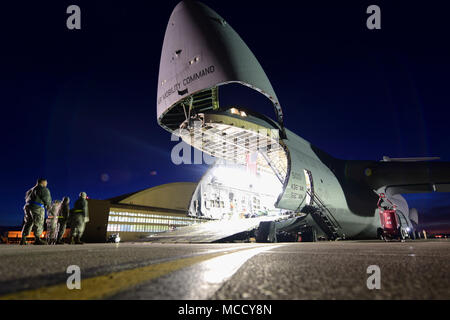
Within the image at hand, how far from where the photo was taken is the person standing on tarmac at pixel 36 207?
20.8 feet

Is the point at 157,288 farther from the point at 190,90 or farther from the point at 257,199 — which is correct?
the point at 257,199

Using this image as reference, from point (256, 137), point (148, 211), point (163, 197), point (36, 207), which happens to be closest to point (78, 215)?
A: point (36, 207)

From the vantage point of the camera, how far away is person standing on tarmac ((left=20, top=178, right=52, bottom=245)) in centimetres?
633

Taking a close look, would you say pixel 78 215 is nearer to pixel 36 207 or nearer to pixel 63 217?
pixel 63 217

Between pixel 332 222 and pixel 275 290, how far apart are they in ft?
46.5

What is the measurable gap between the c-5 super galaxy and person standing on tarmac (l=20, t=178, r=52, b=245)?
Answer: 269 inches

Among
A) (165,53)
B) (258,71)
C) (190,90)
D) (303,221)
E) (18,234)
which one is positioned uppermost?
(165,53)

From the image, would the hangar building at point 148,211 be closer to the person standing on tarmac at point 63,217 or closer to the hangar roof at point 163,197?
the hangar roof at point 163,197

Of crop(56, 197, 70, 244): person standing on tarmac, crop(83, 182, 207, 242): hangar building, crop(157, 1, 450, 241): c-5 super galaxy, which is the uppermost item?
crop(157, 1, 450, 241): c-5 super galaxy

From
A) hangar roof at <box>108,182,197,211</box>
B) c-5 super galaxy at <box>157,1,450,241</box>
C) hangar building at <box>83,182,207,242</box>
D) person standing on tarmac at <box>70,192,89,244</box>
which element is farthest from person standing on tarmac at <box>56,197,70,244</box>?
hangar roof at <box>108,182,197,211</box>

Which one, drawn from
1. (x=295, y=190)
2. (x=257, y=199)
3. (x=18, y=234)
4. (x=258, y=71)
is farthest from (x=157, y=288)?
(x=257, y=199)

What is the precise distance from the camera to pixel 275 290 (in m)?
0.92

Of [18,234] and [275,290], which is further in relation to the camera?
[18,234]

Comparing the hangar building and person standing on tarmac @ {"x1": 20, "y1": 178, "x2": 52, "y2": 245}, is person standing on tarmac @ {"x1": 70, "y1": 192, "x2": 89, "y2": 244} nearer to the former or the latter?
person standing on tarmac @ {"x1": 20, "y1": 178, "x2": 52, "y2": 245}
